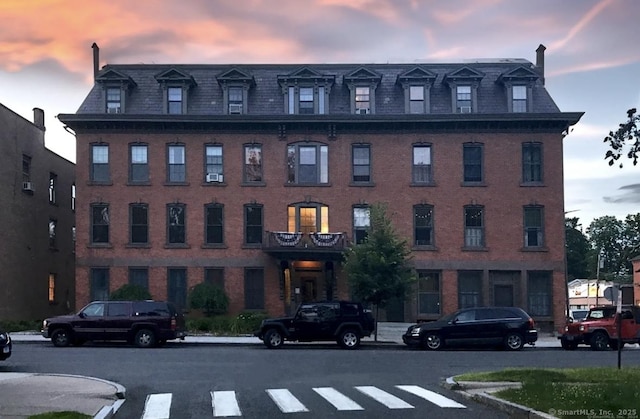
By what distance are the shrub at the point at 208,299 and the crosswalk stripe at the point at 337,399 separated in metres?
24.6

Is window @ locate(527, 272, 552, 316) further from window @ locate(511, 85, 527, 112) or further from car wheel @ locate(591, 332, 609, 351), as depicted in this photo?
car wheel @ locate(591, 332, 609, 351)

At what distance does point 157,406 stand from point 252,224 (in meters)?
28.7

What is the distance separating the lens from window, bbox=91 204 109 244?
42875 millimetres

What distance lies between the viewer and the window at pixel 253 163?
141ft

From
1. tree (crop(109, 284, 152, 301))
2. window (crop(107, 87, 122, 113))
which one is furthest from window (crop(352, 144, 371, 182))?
window (crop(107, 87, 122, 113))

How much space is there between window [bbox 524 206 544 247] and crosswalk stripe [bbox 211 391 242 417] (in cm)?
2958

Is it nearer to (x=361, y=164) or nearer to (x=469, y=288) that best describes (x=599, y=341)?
(x=469, y=288)

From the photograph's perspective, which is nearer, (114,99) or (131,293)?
(131,293)

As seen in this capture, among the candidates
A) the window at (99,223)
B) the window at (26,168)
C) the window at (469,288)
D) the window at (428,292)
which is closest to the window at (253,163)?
the window at (99,223)

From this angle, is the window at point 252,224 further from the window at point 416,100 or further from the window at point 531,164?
the window at point 531,164

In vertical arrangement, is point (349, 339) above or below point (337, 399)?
below

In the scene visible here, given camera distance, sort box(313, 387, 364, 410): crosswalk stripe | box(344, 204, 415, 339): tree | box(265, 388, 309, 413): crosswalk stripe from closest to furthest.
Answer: box(265, 388, 309, 413): crosswalk stripe, box(313, 387, 364, 410): crosswalk stripe, box(344, 204, 415, 339): tree

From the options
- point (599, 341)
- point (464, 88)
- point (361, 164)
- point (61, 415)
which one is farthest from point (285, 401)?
point (464, 88)

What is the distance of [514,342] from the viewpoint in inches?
1198
